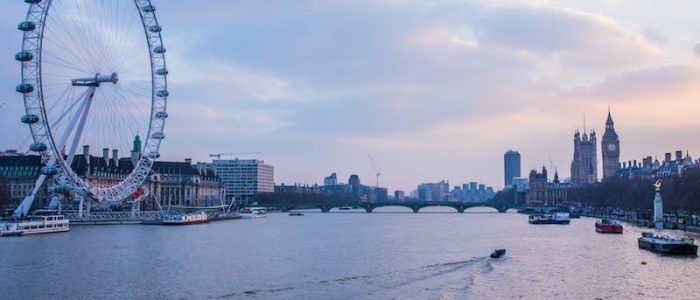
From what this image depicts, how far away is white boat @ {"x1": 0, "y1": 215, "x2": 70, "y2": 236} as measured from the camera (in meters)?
64.6

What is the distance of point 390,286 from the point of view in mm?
33500

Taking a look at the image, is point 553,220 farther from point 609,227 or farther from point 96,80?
point 96,80

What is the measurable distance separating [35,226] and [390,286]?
44488mm

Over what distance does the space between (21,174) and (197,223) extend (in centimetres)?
3577

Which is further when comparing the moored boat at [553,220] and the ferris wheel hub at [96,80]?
the moored boat at [553,220]

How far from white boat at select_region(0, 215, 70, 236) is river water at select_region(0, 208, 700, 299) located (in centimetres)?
437

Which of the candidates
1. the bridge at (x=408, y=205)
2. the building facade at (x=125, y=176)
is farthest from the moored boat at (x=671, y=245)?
the bridge at (x=408, y=205)

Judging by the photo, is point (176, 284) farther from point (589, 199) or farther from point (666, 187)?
point (589, 199)

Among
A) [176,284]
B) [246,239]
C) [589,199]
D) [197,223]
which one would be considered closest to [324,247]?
[246,239]

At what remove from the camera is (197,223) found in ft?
319

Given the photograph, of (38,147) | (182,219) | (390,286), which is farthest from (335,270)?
(182,219)

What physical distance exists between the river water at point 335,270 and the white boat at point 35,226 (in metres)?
4.37

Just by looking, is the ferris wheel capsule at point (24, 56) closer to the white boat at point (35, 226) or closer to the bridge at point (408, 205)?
the white boat at point (35, 226)

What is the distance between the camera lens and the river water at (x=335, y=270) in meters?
32.2
